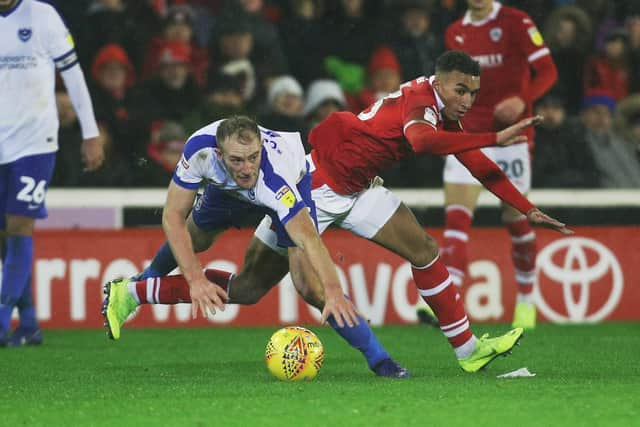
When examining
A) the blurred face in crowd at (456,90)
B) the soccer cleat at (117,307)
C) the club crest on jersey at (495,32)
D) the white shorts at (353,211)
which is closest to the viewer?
the blurred face in crowd at (456,90)

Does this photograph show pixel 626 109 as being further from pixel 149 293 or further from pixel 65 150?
pixel 149 293

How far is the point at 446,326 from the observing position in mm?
7430

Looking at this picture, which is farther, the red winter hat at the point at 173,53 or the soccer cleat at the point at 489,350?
the red winter hat at the point at 173,53

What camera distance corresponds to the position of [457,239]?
10.3 m

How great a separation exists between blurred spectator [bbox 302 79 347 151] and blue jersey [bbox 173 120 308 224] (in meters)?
5.45

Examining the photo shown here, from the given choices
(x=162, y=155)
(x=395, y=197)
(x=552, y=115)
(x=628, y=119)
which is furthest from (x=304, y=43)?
(x=395, y=197)

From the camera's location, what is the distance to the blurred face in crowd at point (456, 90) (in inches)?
291

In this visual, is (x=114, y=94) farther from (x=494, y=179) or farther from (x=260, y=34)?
(x=494, y=179)

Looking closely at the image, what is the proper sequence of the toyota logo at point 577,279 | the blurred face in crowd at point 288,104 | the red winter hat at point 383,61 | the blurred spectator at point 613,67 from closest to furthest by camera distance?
the toyota logo at point 577,279
the blurred face in crowd at point 288,104
the red winter hat at point 383,61
the blurred spectator at point 613,67

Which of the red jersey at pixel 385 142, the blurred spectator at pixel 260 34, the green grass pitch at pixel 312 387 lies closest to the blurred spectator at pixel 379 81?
the blurred spectator at pixel 260 34

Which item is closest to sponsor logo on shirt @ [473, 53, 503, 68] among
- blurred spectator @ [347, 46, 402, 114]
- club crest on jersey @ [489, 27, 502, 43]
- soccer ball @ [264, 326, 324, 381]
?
club crest on jersey @ [489, 27, 502, 43]

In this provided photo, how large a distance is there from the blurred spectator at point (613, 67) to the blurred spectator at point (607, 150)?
0.70 m

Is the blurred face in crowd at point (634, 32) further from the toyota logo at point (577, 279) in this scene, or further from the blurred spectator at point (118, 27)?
the blurred spectator at point (118, 27)

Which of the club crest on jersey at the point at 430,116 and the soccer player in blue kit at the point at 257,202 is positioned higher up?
the club crest on jersey at the point at 430,116
